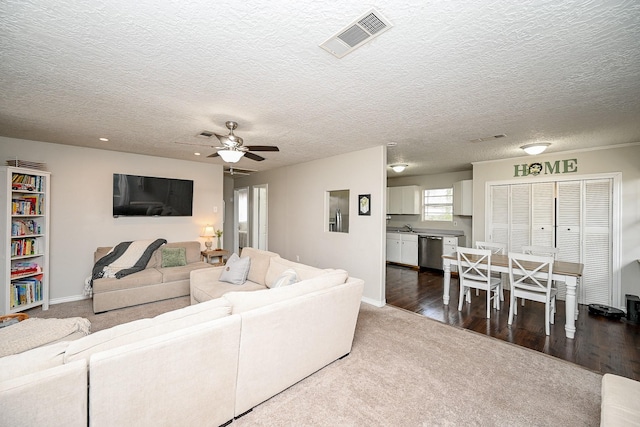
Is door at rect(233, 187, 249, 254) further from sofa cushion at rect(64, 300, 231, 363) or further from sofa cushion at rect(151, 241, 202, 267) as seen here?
sofa cushion at rect(64, 300, 231, 363)

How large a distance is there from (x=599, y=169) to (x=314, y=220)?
4.67 meters

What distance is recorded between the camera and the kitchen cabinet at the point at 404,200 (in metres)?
7.31

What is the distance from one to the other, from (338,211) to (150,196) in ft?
11.5

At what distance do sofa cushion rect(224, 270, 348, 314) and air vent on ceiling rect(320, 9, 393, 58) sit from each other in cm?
172

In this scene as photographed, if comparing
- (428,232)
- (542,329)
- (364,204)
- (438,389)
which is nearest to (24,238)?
(364,204)

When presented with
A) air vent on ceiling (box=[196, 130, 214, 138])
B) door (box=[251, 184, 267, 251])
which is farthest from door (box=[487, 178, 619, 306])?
door (box=[251, 184, 267, 251])

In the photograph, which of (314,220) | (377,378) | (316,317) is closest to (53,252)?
(314,220)

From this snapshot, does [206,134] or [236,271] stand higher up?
[206,134]

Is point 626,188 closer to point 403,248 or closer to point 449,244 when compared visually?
point 449,244

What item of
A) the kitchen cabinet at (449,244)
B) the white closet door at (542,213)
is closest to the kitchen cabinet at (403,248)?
the kitchen cabinet at (449,244)

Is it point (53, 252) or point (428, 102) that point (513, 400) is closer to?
point (428, 102)

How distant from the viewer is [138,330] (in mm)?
1464

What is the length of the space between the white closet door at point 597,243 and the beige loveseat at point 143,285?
6.34m

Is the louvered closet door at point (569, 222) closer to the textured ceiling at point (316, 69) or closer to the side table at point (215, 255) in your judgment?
the textured ceiling at point (316, 69)
